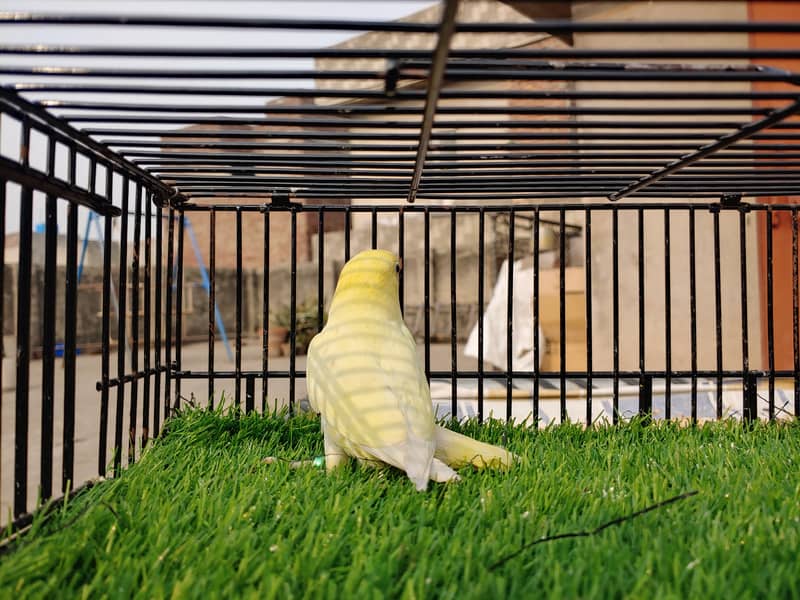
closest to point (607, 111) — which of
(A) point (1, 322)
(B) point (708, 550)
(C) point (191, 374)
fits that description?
(B) point (708, 550)

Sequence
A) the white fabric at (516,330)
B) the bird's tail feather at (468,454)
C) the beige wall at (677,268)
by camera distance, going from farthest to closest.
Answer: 1. the white fabric at (516,330)
2. the beige wall at (677,268)
3. the bird's tail feather at (468,454)

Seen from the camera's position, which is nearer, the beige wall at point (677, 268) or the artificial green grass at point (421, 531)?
the artificial green grass at point (421, 531)

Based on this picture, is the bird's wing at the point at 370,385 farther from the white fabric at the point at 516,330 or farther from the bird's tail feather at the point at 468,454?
the white fabric at the point at 516,330

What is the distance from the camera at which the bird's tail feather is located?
200 cm

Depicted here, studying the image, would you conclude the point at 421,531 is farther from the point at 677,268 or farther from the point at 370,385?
the point at 677,268

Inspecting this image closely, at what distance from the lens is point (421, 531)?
1.46 metres

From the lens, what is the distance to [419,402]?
1836 millimetres

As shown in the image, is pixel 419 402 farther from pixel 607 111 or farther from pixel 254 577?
pixel 607 111

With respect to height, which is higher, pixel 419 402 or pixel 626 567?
pixel 419 402

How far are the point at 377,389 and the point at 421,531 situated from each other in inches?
18.4

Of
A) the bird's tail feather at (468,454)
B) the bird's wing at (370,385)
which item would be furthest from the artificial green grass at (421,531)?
the bird's wing at (370,385)

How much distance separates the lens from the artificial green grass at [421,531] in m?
1.24

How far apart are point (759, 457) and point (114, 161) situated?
2.29 m

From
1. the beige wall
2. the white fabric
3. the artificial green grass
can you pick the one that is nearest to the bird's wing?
the artificial green grass
